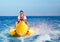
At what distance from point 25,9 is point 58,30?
1.50 feet

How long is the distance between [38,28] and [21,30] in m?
0.20

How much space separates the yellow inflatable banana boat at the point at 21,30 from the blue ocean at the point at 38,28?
1.8 inches

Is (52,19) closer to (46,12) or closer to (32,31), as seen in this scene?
(46,12)

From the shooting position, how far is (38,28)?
1.78 m

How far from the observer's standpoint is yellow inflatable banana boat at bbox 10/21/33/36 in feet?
5.69

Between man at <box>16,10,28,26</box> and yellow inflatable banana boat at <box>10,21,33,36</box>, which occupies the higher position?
man at <box>16,10,28,26</box>

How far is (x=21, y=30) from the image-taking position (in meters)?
1.73

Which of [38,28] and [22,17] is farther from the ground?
[22,17]

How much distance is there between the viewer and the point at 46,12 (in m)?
1.81

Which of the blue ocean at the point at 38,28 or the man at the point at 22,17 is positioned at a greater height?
the man at the point at 22,17

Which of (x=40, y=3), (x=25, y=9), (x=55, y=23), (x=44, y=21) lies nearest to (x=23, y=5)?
(x=25, y=9)

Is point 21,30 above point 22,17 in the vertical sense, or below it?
below

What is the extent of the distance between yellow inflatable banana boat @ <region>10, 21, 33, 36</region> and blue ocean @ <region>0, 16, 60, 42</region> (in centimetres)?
5

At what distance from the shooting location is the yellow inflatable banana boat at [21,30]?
1.74 metres
